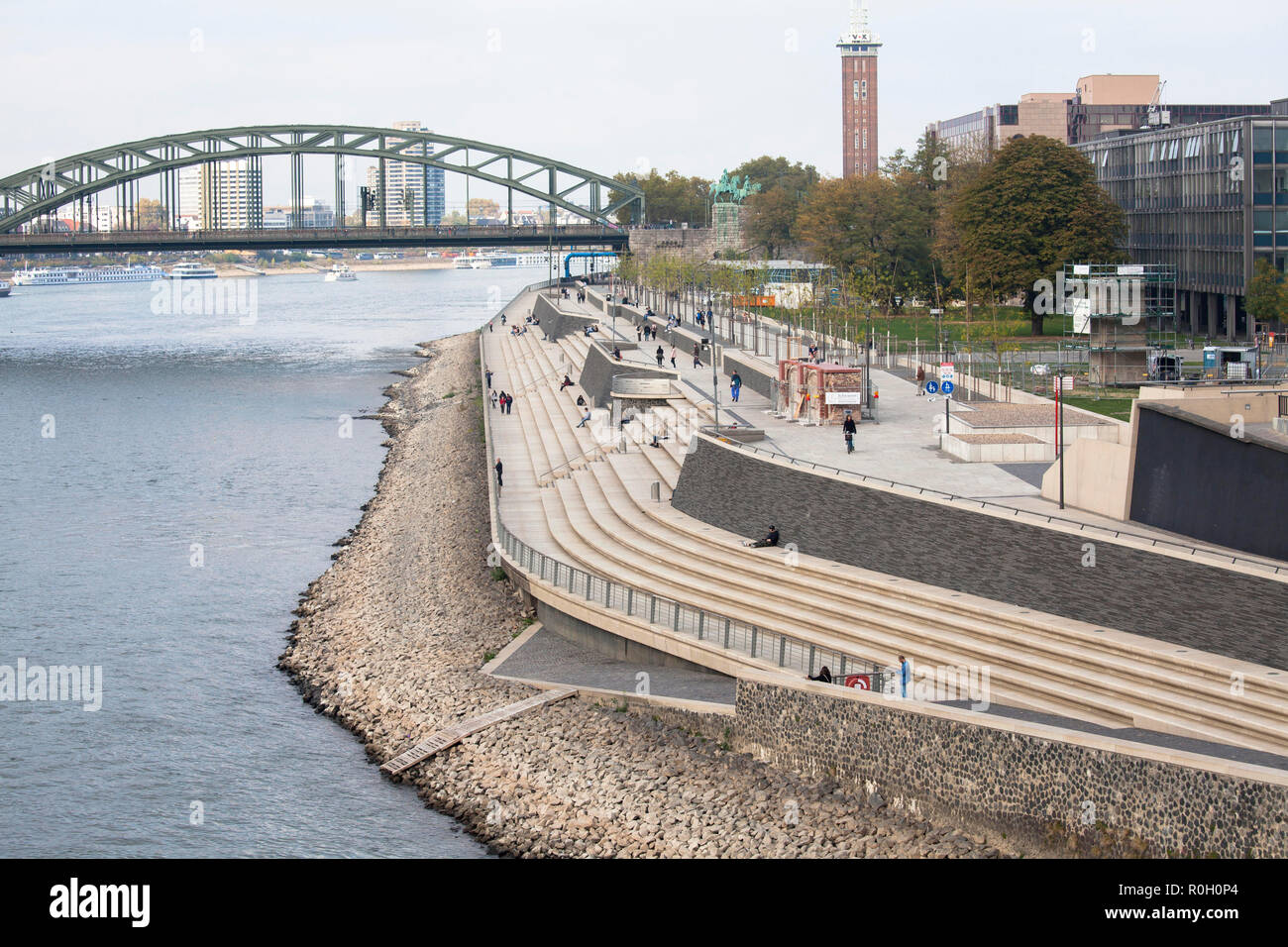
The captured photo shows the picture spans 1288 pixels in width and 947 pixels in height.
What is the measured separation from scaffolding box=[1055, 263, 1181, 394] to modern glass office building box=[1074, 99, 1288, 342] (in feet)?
4.74

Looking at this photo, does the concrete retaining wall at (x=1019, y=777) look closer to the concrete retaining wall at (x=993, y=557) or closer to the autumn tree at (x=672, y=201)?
the concrete retaining wall at (x=993, y=557)

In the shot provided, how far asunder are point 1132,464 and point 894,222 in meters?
64.4

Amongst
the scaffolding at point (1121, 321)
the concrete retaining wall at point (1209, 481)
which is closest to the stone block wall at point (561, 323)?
the scaffolding at point (1121, 321)

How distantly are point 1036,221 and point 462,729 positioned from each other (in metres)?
47.3

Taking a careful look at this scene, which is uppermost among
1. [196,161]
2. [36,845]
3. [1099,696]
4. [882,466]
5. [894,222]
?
[196,161]

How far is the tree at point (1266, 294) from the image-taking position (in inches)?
2205

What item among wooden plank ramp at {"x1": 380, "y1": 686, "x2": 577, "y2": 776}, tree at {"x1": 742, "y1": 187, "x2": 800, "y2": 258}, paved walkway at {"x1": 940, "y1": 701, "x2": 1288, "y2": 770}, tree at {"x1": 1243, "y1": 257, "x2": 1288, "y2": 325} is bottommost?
wooden plank ramp at {"x1": 380, "y1": 686, "x2": 577, "y2": 776}

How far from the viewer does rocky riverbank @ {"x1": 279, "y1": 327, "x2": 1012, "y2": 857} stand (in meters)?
22.1

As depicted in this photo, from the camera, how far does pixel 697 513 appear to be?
33250 mm

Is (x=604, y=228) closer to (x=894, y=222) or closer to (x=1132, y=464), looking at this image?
(x=894, y=222)

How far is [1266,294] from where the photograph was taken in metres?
56.5

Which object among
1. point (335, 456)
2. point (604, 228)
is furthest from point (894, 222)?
point (604, 228)

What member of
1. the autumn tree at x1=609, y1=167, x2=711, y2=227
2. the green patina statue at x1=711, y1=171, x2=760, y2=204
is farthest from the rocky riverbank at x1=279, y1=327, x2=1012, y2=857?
the autumn tree at x1=609, y1=167, x2=711, y2=227

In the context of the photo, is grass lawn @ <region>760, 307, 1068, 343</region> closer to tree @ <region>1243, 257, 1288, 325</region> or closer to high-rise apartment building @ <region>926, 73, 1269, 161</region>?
tree @ <region>1243, 257, 1288, 325</region>
